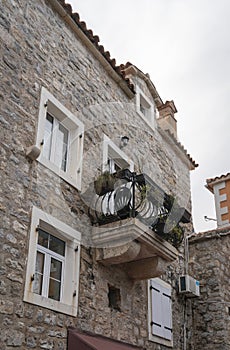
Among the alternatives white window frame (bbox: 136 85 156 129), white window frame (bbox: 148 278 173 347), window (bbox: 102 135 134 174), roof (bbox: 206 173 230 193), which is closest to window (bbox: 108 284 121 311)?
white window frame (bbox: 148 278 173 347)

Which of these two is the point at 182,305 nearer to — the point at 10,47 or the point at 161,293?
the point at 161,293

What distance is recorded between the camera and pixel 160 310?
28.9 ft

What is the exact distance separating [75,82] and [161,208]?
2596 mm

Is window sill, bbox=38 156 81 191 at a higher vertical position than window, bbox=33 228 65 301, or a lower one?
higher

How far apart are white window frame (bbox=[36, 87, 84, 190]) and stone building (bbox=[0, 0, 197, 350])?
2cm

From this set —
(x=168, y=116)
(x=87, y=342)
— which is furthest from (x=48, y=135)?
(x=168, y=116)

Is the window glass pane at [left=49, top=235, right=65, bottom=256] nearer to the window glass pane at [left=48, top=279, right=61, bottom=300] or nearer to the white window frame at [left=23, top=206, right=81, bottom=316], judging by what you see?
the white window frame at [left=23, top=206, right=81, bottom=316]

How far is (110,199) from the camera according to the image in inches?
321

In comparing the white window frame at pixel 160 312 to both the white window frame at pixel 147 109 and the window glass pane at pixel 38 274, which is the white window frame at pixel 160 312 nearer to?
the window glass pane at pixel 38 274

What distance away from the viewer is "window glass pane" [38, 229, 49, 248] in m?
6.56

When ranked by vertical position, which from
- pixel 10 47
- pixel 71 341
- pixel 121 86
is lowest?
pixel 71 341

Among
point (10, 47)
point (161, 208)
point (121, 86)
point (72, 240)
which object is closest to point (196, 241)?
point (161, 208)

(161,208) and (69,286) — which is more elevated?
(161,208)

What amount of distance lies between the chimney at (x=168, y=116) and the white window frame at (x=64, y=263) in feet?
19.4
